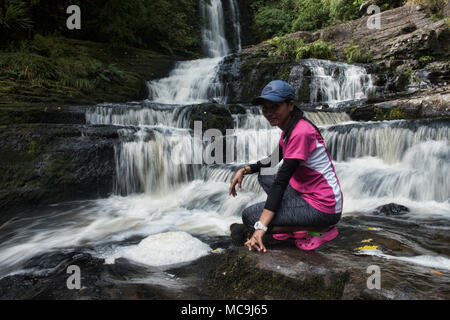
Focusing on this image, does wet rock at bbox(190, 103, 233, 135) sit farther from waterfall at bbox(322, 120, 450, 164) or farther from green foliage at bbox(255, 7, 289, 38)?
green foliage at bbox(255, 7, 289, 38)

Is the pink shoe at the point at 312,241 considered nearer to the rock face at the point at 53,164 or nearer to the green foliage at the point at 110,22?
the rock face at the point at 53,164

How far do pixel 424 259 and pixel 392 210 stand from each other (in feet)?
6.53

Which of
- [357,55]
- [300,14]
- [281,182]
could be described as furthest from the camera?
[300,14]

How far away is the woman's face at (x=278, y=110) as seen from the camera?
8.23 ft

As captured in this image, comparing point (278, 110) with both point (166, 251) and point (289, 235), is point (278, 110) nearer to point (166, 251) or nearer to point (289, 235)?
point (289, 235)

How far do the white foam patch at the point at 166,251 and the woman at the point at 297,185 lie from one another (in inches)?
32.2

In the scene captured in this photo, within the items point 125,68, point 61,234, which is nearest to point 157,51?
point 125,68

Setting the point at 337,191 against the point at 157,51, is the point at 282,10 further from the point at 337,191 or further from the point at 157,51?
the point at 337,191

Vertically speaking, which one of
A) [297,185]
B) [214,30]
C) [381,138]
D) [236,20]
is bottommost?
[297,185]

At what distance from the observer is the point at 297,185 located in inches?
109

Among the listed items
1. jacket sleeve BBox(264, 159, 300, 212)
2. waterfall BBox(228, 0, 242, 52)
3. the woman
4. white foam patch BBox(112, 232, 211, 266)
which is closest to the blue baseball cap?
the woman

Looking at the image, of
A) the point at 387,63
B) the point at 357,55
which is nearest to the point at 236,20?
the point at 357,55

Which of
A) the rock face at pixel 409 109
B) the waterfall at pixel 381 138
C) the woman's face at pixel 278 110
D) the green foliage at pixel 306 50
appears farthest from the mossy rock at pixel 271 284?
the green foliage at pixel 306 50

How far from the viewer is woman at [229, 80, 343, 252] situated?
2406 mm
